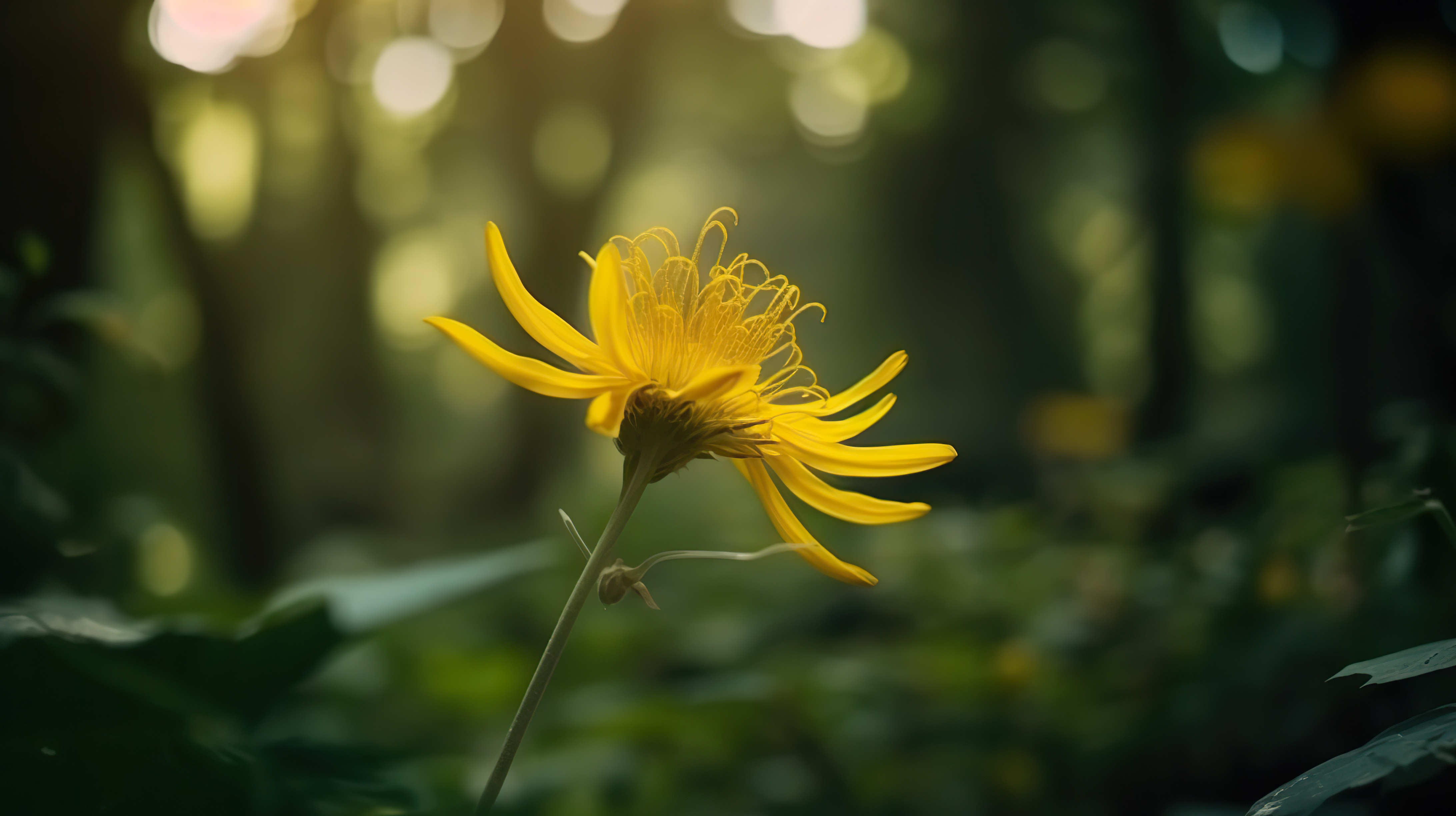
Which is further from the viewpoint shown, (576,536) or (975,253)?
(975,253)

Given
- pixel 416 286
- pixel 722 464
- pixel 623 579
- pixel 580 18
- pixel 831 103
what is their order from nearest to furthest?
pixel 623 579 → pixel 722 464 → pixel 580 18 → pixel 831 103 → pixel 416 286

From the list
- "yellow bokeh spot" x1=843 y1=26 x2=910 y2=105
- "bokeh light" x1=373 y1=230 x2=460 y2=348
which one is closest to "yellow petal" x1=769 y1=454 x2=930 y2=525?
"yellow bokeh spot" x1=843 y1=26 x2=910 y2=105

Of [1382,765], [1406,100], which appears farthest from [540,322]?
[1406,100]

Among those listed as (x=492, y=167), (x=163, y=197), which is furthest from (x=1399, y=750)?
(x=492, y=167)

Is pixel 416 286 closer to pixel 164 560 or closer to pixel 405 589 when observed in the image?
pixel 164 560

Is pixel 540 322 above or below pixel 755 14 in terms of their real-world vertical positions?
below

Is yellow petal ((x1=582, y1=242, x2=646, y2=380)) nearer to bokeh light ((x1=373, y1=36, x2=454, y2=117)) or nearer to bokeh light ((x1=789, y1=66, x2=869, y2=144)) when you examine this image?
bokeh light ((x1=373, y1=36, x2=454, y2=117))

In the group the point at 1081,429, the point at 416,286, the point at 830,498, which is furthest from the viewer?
the point at 416,286

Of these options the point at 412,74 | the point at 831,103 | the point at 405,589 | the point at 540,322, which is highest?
the point at 831,103
